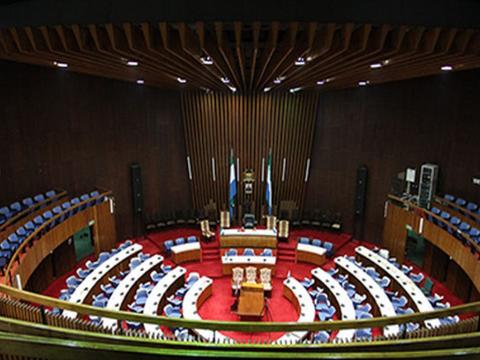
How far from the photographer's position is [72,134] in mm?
11141

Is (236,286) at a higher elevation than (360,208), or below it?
below

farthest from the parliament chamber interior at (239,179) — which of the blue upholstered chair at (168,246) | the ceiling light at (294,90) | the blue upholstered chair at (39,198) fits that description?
the ceiling light at (294,90)

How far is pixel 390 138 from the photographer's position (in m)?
12.3

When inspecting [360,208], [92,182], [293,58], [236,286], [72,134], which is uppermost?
[293,58]

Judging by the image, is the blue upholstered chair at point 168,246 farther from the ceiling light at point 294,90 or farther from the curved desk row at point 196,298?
the ceiling light at point 294,90

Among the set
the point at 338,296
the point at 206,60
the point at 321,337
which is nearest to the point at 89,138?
the point at 206,60

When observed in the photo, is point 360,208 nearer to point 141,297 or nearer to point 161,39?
point 141,297

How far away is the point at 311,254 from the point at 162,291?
203 inches

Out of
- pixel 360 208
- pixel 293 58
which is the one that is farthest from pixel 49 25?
pixel 360 208

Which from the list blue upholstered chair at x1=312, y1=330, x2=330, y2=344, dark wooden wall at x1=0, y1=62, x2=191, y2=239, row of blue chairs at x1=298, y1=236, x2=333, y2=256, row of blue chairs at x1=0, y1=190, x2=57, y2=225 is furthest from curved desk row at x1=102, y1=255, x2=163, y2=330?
row of blue chairs at x1=298, y1=236, x2=333, y2=256

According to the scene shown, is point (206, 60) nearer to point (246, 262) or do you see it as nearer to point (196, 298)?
point (196, 298)

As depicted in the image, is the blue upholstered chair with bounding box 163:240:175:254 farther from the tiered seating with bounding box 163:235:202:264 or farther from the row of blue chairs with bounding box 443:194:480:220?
the row of blue chairs with bounding box 443:194:480:220

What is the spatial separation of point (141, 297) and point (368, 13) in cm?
777

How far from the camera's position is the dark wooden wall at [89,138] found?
9477mm
